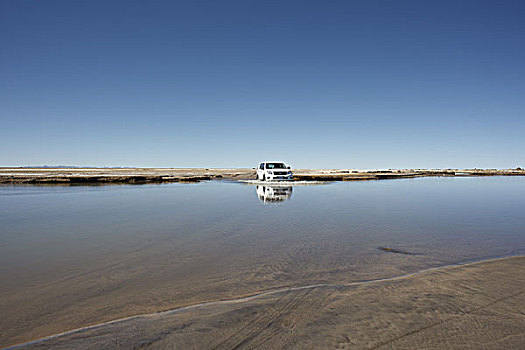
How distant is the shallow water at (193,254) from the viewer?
489 cm

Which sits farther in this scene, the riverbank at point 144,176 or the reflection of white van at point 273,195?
the riverbank at point 144,176

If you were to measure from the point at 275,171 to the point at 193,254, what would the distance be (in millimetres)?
30507

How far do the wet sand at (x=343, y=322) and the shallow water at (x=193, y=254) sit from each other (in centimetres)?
53

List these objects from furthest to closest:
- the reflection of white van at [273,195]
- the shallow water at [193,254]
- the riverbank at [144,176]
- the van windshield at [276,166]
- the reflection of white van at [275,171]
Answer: the riverbank at [144,176] → the van windshield at [276,166] → the reflection of white van at [275,171] → the reflection of white van at [273,195] → the shallow water at [193,254]

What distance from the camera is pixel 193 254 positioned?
7.48 m

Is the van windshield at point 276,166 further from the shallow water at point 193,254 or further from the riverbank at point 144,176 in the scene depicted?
the shallow water at point 193,254

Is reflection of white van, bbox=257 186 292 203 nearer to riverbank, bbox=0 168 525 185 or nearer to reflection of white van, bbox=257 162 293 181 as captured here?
reflection of white van, bbox=257 162 293 181

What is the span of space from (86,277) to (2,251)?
3760 mm

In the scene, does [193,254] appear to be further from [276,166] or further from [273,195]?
[276,166]

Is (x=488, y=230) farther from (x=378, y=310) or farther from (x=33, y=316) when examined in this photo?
(x=33, y=316)

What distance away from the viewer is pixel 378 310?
4.34 meters

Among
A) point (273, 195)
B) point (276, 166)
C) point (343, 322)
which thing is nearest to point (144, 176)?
point (276, 166)

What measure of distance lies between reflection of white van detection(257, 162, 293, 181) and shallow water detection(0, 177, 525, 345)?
941 inches

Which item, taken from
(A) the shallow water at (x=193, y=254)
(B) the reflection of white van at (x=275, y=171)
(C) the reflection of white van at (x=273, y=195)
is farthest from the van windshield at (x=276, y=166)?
(A) the shallow water at (x=193, y=254)
